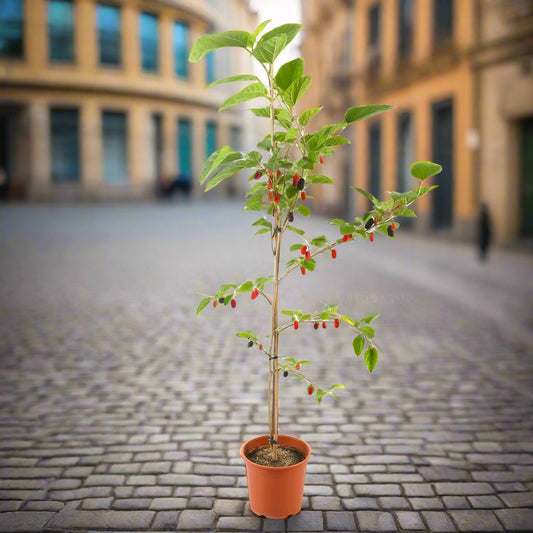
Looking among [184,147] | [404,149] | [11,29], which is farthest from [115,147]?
[404,149]

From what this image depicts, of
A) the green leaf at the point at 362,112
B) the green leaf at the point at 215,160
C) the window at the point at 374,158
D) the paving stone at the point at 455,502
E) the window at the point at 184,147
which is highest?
the window at the point at 184,147

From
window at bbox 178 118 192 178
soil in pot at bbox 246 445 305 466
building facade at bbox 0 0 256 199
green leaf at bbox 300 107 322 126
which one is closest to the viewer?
green leaf at bbox 300 107 322 126

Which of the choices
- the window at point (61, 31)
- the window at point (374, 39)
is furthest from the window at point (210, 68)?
the window at point (374, 39)

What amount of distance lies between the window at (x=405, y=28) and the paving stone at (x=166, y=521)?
20.2 metres

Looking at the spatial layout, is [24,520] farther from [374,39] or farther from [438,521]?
[374,39]

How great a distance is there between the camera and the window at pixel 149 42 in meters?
37.2

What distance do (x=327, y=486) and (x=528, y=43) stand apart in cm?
1419

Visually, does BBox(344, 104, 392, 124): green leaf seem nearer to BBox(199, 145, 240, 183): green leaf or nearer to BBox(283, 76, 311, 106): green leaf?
BBox(283, 76, 311, 106): green leaf

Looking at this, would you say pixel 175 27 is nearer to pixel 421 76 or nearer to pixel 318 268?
pixel 421 76

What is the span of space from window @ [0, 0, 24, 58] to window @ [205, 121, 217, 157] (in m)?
13.4

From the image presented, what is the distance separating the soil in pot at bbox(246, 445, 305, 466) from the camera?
3217mm

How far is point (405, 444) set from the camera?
13.5 feet

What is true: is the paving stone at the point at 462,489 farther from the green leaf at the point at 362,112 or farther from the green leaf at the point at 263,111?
the green leaf at the point at 263,111

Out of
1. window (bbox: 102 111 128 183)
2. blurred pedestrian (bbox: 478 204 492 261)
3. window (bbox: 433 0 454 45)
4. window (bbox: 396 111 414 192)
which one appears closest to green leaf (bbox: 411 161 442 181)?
blurred pedestrian (bbox: 478 204 492 261)
